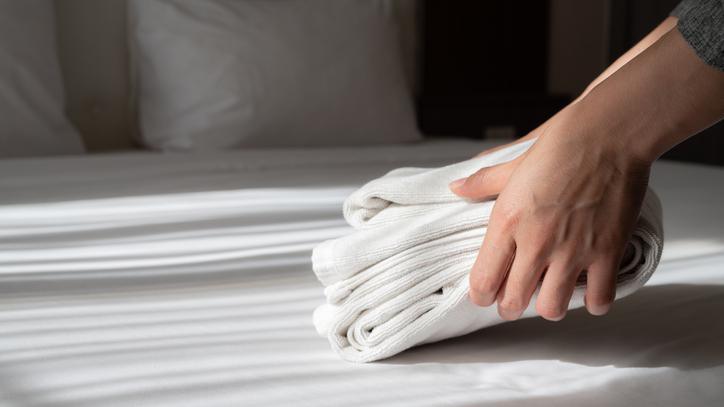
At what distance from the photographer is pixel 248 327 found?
811mm

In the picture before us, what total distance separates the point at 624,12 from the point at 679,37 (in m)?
3.34

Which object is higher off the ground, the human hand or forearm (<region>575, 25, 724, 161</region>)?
forearm (<region>575, 25, 724, 161</region>)

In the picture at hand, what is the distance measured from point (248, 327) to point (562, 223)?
34 centimetres

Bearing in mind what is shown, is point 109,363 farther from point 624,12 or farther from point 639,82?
point 624,12

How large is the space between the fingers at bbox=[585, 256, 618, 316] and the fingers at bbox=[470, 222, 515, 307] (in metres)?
0.07

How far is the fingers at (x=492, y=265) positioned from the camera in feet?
2.15

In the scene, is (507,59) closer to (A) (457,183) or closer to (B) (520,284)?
(A) (457,183)

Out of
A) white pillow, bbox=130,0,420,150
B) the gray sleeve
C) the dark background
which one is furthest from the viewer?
the dark background

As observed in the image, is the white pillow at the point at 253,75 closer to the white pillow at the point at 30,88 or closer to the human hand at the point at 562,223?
the white pillow at the point at 30,88

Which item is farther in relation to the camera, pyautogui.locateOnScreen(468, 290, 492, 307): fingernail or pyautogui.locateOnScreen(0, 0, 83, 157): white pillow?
pyautogui.locateOnScreen(0, 0, 83, 157): white pillow

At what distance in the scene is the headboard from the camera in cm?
254

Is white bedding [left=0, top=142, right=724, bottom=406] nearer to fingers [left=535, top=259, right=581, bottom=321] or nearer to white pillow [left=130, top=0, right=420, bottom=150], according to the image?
fingers [left=535, top=259, right=581, bottom=321]

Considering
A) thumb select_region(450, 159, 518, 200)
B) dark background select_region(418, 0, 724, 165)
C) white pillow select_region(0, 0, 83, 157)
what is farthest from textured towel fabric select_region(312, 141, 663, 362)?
dark background select_region(418, 0, 724, 165)

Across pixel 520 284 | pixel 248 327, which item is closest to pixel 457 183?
pixel 520 284
